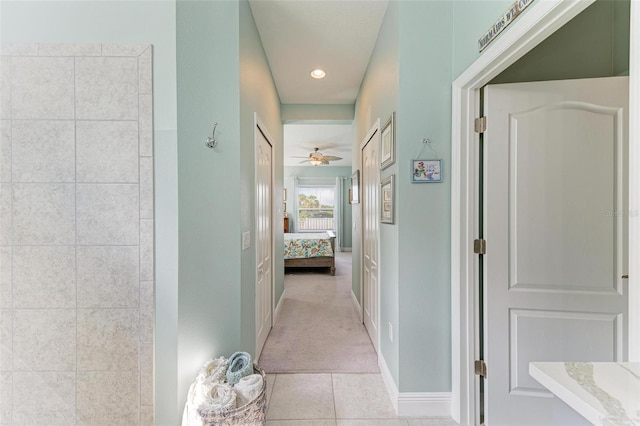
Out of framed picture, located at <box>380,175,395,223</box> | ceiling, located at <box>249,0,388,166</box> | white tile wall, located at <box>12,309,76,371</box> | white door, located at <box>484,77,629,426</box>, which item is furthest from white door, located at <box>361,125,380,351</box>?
white tile wall, located at <box>12,309,76,371</box>

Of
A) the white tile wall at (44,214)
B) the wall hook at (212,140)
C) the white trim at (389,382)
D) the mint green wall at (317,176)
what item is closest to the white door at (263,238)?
the wall hook at (212,140)

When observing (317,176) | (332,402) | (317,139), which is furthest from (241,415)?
(317,176)

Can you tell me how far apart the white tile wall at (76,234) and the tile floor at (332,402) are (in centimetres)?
78

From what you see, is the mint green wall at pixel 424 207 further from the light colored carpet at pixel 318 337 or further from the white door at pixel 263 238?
the white door at pixel 263 238

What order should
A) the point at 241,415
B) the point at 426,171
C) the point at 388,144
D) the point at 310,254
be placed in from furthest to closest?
the point at 310,254, the point at 388,144, the point at 426,171, the point at 241,415

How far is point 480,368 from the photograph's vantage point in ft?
5.12

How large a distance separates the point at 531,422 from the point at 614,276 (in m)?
0.93

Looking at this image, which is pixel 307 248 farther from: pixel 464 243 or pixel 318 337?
pixel 464 243

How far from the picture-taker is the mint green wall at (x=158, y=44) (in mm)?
1394

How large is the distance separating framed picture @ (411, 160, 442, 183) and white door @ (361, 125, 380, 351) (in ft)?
1.79

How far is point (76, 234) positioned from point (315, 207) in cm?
694

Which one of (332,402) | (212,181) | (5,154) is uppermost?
(5,154)

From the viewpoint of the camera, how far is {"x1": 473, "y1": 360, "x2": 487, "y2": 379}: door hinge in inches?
61.0

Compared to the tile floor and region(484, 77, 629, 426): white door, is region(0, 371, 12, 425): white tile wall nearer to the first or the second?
the tile floor
